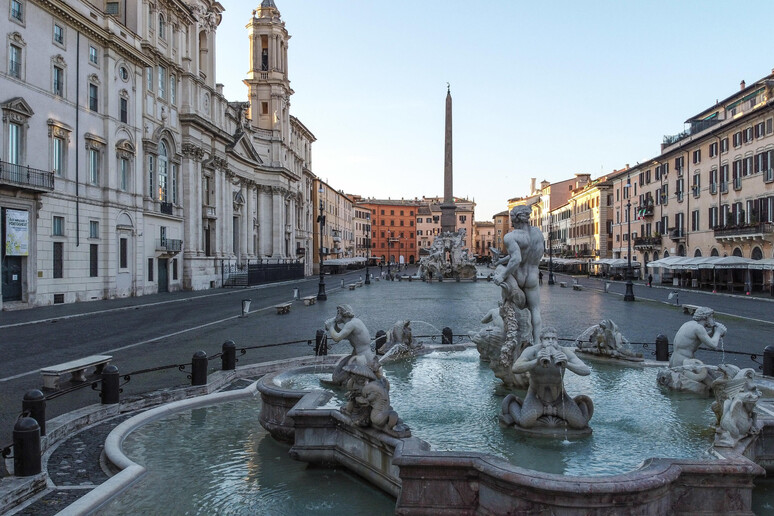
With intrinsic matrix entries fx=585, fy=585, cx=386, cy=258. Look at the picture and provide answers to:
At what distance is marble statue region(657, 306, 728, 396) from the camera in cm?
795

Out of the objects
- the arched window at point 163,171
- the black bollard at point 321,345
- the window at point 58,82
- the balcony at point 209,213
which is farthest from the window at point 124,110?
the black bollard at point 321,345

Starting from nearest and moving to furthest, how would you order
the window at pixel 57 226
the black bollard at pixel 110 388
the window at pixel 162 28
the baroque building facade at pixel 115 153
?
the black bollard at pixel 110 388, the baroque building facade at pixel 115 153, the window at pixel 57 226, the window at pixel 162 28

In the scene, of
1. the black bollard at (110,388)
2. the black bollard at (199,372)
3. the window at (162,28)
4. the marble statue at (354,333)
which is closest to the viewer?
the marble statue at (354,333)

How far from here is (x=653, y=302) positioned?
30156mm

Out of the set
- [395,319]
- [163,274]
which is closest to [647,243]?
[395,319]

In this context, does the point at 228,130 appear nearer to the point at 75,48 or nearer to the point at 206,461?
the point at 75,48

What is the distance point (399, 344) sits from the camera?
11.2m

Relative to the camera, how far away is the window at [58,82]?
27500 millimetres

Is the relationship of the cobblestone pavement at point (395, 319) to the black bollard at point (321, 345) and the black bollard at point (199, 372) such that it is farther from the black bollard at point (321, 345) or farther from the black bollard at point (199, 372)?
the black bollard at point (321, 345)

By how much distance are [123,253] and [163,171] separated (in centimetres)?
783

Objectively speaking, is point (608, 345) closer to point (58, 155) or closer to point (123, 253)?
point (58, 155)

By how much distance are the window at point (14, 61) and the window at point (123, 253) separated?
10.1 meters

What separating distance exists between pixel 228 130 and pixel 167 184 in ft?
49.6

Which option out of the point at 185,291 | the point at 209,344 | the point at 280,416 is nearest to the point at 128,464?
the point at 280,416
